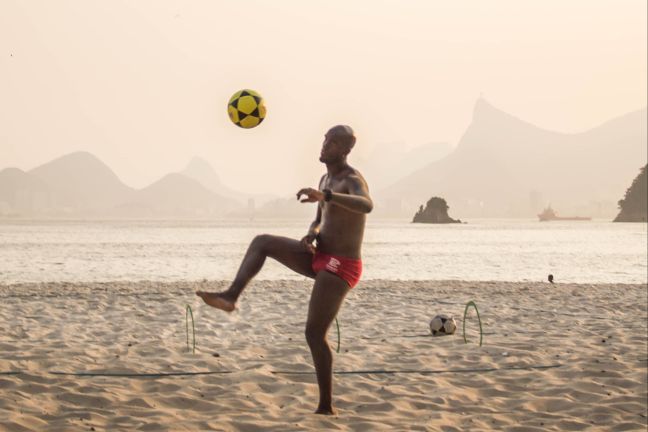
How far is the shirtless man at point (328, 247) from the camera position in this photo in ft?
19.3

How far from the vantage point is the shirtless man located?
588 centimetres

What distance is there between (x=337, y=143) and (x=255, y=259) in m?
1.17

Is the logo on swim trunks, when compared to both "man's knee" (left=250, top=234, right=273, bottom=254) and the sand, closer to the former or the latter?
"man's knee" (left=250, top=234, right=273, bottom=254)

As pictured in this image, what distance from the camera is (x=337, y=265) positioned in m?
6.26

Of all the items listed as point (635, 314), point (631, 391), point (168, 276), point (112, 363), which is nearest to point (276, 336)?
point (112, 363)

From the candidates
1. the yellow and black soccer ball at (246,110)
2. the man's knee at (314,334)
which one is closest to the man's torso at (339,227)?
the man's knee at (314,334)

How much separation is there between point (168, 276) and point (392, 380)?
25.5 m

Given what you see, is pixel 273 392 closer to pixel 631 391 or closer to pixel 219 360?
pixel 219 360

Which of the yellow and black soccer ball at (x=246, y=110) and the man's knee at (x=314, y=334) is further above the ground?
the yellow and black soccer ball at (x=246, y=110)

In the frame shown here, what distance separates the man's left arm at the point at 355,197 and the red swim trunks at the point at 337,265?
538mm

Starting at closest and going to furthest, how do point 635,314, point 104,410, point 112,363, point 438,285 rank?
1. point 104,410
2. point 112,363
3. point 635,314
4. point 438,285

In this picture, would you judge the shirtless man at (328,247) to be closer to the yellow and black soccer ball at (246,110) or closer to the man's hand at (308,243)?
the man's hand at (308,243)

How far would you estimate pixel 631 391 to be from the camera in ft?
29.3

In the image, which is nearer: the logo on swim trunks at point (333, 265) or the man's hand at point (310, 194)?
the man's hand at point (310, 194)
